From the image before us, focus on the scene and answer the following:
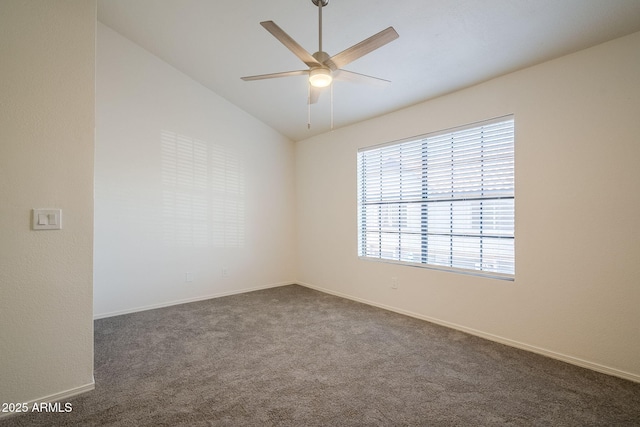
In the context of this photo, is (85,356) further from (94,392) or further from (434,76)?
(434,76)

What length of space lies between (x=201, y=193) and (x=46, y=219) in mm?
2434

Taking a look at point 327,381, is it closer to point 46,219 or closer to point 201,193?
point 46,219

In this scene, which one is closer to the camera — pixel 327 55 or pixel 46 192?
pixel 46 192

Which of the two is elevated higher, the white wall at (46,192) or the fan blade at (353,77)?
the fan blade at (353,77)

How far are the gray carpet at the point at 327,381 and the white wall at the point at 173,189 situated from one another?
0.78m

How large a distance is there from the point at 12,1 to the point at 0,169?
1.02 m

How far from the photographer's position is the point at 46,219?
6.22 feet

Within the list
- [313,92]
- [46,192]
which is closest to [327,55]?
[313,92]

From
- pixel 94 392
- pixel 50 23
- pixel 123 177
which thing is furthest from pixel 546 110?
pixel 123 177

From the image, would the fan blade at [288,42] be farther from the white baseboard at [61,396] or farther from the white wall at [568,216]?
the white baseboard at [61,396]

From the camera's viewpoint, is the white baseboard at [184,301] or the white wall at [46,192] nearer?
the white wall at [46,192]

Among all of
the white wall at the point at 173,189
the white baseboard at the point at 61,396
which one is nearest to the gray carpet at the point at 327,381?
the white baseboard at the point at 61,396

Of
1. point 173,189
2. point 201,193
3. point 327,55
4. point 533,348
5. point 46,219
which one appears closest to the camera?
point 46,219

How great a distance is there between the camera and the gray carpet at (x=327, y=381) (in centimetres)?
177
